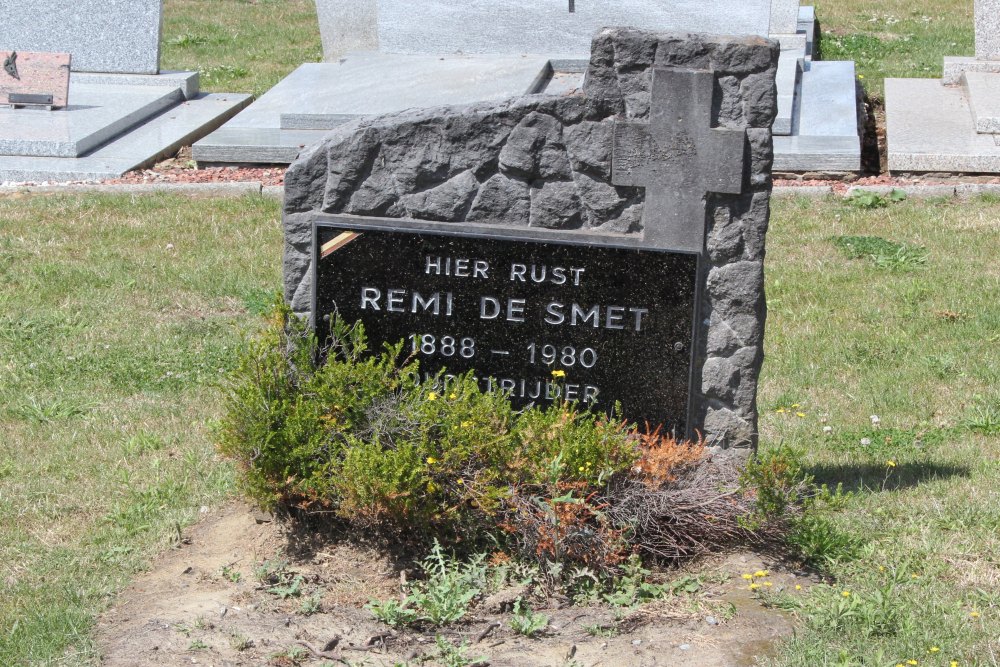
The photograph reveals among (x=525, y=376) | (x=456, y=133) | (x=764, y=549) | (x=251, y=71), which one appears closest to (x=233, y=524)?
(x=525, y=376)

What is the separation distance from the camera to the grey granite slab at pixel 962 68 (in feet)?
40.0

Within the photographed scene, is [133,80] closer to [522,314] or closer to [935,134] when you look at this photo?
[935,134]

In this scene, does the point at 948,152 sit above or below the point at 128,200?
above

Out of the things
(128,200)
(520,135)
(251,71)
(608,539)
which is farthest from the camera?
(251,71)

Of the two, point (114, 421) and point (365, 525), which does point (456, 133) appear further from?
point (114, 421)

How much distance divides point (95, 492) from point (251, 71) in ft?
35.7

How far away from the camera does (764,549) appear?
423cm

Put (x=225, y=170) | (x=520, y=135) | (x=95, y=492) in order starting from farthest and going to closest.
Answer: (x=225, y=170), (x=95, y=492), (x=520, y=135)

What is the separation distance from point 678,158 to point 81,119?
845cm

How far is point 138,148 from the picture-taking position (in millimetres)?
10844

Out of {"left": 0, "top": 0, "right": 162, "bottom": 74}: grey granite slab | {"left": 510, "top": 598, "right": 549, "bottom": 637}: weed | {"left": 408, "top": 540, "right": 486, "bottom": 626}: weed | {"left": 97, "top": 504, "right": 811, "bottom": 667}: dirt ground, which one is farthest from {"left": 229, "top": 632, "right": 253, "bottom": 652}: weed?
{"left": 0, "top": 0, "right": 162, "bottom": 74}: grey granite slab

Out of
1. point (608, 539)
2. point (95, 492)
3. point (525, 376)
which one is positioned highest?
point (525, 376)

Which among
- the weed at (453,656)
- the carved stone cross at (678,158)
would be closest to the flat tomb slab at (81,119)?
the carved stone cross at (678,158)

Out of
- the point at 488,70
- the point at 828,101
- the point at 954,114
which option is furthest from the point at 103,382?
the point at 954,114
